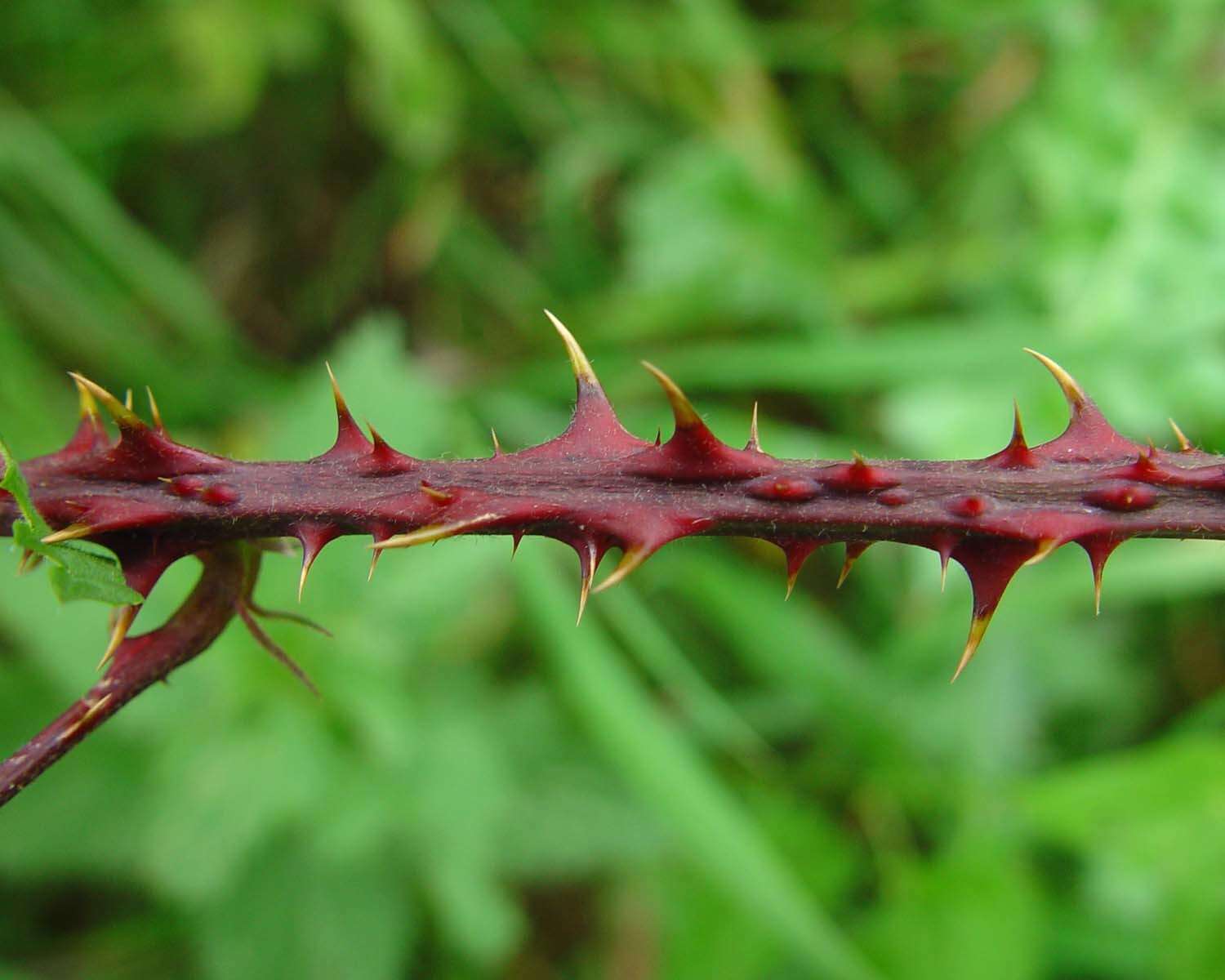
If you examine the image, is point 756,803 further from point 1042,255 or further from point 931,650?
point 1042,255

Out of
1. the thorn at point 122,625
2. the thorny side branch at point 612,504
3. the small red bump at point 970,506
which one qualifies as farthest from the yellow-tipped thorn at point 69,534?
the small red bump at point 970,506

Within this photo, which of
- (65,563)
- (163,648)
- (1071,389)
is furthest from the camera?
(1071,389)

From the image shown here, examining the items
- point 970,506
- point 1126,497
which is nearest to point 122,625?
point 970,506

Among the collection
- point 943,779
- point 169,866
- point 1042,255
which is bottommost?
point 943,779

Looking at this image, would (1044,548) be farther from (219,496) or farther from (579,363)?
(219,496)

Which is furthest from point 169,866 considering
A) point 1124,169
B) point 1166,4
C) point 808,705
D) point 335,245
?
point 1166,4

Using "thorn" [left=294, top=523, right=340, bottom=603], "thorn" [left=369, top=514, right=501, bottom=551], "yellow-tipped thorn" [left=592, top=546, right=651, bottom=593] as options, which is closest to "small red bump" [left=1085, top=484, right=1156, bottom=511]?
"yellow-tipped thorn" [left=592, top=546, right=651, bottom=593]
